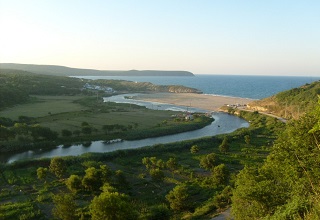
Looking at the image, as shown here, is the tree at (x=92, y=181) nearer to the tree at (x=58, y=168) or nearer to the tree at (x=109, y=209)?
the tree at (x=58, y=168)

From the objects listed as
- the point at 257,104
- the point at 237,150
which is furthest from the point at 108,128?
the point at 257,104

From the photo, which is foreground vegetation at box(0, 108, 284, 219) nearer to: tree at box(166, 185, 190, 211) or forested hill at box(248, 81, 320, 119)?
tree at box(166, 185, 190, 211)

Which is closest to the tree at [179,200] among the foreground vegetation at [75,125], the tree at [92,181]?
the tree at [92,181]

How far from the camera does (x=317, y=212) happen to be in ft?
30.1

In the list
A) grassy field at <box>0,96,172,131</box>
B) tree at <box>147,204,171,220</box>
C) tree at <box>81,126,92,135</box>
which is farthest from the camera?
grassy field at <box>0,96,172,131</box>

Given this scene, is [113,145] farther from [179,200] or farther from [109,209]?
[109,209]

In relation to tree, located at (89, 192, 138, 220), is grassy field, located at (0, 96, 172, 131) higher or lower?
lower

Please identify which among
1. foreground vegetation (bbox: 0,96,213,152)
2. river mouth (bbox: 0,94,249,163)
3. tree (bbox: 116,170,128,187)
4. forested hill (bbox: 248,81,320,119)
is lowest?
river mouth (bbox: 0,94,249,163)

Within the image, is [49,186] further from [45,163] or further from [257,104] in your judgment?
[257,104]

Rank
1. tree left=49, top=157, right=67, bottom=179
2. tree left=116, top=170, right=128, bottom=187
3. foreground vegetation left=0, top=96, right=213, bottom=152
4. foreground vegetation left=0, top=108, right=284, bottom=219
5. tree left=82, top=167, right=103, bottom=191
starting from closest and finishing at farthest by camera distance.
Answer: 1. foreground vegetation left=0, top=108, right=284, bottom=219
2. tree left=82, top=167, right=103, bottom=191
3. tree left=116, top=170, right=128, bottom=187
4. tree left=49, top=157, right=67, bottom=179
5. foreground vegetation left=0, top=96, right=213, bottom=152

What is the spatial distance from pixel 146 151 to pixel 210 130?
22.8m

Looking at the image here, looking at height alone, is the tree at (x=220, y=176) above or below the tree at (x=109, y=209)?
below

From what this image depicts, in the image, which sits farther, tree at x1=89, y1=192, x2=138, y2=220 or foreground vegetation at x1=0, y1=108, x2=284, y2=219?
foreground vegetation at x1=0, y1=108, x2=284, y2=219

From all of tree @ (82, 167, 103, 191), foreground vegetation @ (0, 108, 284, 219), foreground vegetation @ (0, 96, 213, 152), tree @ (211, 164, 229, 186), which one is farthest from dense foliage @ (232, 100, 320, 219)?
foreground vegetation @ (0, 96, 213, 152)
